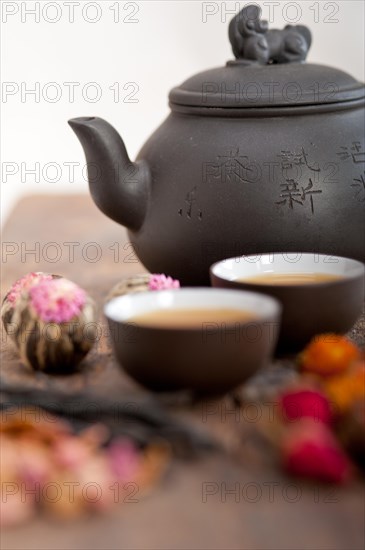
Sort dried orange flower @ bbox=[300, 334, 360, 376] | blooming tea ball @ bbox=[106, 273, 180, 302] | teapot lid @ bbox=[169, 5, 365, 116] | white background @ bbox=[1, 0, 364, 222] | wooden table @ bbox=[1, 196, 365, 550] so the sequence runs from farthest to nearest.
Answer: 1. white background @ bbox=[1, 0, 364, 222]
2. teapot lid @ bbox=[169, 5, 365, 116]
3. blooming tea ball @ bbox=[106, 273, 180, 302]
4. dried orange flower @ bbox=[300, 334, 360, 376]
5. wooden table @ bbox=[1, 196, 365, 550]

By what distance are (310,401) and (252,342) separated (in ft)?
0.23

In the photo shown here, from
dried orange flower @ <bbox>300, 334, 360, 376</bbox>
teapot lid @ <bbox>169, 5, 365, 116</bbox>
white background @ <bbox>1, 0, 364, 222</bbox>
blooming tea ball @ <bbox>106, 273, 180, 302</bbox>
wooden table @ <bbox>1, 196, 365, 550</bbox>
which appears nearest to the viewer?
wooden table @ <bbox>1, 196, 365, 550</bbox>

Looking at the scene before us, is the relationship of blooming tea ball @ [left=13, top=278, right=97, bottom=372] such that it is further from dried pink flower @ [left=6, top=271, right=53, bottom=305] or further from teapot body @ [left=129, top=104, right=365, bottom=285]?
teapot body @ [left=129, top=104, right=365, bottom=285]

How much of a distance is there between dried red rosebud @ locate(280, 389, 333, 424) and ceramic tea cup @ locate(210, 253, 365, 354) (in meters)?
0.14

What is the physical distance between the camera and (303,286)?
86 cm

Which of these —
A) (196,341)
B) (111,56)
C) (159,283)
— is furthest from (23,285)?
(111,56)

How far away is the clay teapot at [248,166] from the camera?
1.02 meters

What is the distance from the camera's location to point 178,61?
217 centimetres

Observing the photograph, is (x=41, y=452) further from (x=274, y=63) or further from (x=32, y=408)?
(x=274, y=63)

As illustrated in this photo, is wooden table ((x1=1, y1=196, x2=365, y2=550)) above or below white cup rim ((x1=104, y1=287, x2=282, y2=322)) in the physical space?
below

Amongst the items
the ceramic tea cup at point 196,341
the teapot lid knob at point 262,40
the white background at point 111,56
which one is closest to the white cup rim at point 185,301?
the ceramic tea cup at point 196,341

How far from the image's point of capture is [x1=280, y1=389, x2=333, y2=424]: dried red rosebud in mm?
716

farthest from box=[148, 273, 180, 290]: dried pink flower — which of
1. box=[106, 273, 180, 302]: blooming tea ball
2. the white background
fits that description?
the white background

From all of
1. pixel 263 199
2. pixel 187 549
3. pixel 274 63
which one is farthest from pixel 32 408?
pixel 274 63
